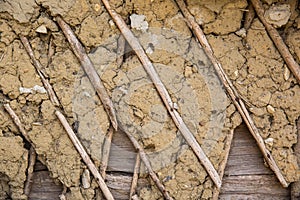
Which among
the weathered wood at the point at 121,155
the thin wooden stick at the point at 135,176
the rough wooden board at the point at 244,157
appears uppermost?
the weathered wood at the point at 121,155

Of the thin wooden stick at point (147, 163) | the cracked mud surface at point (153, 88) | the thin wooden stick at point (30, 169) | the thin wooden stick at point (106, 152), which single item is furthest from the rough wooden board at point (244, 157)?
the thin wooden stick at point (30, 169)

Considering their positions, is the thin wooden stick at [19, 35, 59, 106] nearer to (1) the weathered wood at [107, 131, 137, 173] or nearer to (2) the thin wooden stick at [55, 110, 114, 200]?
(2) the thin wooden stick at [55, 110, 114, 200]

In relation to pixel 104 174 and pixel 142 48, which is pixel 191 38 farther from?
pixel 104 174

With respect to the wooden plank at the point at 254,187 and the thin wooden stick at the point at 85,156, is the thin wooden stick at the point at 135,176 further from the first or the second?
the wooden plank at the point at 254,187

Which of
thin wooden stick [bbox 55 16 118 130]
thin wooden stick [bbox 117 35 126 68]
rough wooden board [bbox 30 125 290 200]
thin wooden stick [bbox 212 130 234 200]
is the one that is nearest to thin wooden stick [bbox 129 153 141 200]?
rough wooden board [bbox 30 125 290 200]

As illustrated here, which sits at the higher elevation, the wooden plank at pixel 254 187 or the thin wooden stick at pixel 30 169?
the thin wooden stick at pixel 30 169

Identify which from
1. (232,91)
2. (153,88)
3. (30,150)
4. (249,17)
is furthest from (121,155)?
(249,17)

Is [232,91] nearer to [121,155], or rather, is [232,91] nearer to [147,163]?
[147,163]

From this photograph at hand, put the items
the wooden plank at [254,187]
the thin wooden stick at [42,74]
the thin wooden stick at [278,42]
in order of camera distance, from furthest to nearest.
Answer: the wooden plank at [254,187]
the thin wooden stick at [42,74]
the thin wooden stick at [278,42]
